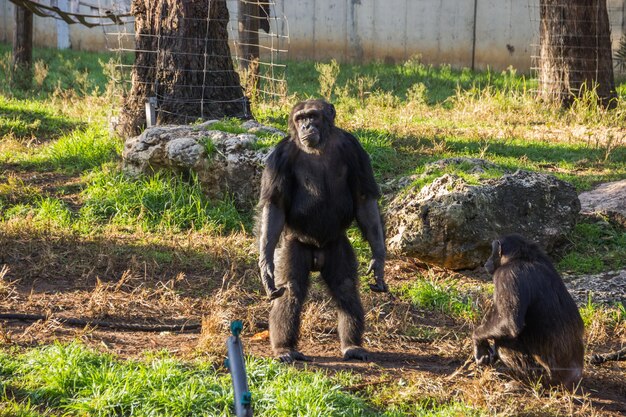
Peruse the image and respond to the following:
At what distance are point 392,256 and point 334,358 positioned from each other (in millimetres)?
2235

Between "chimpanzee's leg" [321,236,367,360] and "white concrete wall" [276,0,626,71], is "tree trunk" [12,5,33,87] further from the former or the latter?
"chimpanzee's leg" [321,236,367,360]

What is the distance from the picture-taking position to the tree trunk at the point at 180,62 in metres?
9.52

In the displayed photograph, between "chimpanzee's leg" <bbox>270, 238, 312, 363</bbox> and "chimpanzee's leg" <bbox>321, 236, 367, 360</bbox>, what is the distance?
151mm

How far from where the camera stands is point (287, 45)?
59.0ft

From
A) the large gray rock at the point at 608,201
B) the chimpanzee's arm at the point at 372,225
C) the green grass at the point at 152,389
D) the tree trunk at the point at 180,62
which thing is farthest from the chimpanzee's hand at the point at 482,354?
the tree trunk at the point at 180,62

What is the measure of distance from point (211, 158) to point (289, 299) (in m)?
3.00

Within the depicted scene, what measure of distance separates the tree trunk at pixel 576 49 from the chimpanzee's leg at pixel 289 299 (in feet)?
24.6

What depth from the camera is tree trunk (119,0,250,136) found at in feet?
31.2

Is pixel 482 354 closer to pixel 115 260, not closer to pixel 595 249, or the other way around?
pixel 595 249

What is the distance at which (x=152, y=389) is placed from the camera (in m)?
4.68

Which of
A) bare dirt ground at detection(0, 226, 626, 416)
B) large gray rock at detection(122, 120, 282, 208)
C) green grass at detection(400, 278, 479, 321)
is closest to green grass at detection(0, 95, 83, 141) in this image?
large gray rock at detection(122, 120, 282, 208)

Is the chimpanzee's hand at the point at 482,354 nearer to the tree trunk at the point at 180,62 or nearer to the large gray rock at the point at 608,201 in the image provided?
the large gray rock at the point at 608,201

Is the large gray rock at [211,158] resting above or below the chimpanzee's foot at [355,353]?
above

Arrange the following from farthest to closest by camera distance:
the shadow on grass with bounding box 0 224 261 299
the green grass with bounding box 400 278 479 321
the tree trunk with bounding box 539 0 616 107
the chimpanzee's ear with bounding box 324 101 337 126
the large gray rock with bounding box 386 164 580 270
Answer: the tree trunk with bounding box 539 0 616 107 < the large gray rock with bounding box 386 164 580 270 < the shadow on grass with bounding box 0 224 261 299 < the green grass with bounding box 400 278 479 321 < the chimpanzee's ear with bounding box 324 101 337 126
